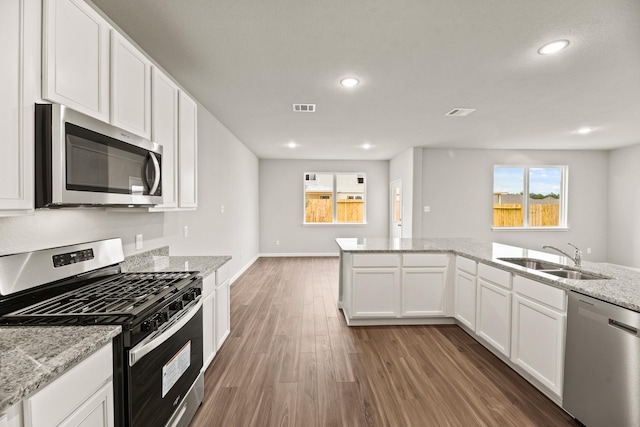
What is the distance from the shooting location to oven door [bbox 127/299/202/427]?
4.11ft

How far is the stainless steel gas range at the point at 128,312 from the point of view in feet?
3.97

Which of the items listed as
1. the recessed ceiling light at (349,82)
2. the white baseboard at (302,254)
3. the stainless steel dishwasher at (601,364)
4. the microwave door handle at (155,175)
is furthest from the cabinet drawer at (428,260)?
the white baseboard at (302,254)

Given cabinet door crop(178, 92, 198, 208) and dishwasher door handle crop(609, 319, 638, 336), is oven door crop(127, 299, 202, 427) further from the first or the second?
dishwasher door handle crop(609, 319, 638, 336)

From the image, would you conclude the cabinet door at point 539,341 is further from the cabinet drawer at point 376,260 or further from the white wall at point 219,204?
the white wall at point 219,204

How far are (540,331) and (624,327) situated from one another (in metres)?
0.58

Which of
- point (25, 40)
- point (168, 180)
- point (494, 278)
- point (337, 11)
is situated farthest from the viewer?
point (494, 278)

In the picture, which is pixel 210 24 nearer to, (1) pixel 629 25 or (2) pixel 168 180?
(2) pixel 168 180

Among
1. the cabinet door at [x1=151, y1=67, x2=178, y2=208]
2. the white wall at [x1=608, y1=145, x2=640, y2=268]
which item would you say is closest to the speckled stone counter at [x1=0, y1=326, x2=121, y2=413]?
the cabinet door at [x1=151, y1=67, x2=178, y2=208]

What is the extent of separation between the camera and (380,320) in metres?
3.38

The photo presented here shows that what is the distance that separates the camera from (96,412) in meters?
1.08

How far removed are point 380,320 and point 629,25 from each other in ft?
10.3

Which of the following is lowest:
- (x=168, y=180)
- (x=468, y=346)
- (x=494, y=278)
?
(x=468, y=346)

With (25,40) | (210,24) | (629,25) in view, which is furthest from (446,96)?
(25,40)

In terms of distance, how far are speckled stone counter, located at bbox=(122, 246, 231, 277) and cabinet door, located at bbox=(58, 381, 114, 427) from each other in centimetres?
101
